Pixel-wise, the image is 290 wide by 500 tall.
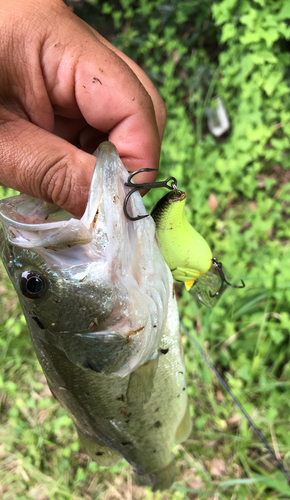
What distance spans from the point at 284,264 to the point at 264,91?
1611mm

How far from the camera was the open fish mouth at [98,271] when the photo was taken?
0.95 meters

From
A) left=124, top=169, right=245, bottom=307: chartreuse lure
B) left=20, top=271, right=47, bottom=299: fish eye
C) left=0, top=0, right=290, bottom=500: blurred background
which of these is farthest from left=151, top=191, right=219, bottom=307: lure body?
left=0, top=0, right=290, bottom=500: blurred background

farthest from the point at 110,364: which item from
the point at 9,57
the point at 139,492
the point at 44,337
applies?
the point at 139,492

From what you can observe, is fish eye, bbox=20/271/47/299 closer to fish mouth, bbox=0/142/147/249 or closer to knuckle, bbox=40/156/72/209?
fish mouth, bbox=0/142/147/249

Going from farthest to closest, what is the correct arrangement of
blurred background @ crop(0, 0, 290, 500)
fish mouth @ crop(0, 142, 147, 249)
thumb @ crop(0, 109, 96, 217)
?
blurred background @ crop(0, 0, 290, 500)
thumb @ crop(0, 109, 96, 217)
fish mouth @ crop(0, 142, 147, 249)

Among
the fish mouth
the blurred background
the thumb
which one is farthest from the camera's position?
the blurred background

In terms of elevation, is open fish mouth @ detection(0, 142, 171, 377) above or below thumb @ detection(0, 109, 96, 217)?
below

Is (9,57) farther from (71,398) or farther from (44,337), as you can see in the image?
(71,398)

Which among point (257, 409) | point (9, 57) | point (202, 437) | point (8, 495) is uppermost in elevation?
point (9, 57)

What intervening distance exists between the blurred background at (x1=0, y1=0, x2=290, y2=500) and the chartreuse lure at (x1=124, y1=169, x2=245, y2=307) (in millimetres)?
1151

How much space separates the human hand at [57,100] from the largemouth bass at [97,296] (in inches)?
5.4

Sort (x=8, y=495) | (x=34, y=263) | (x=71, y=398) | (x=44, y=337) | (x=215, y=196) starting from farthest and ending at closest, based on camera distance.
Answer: (x=215, y=196)
(x=8, y=495)
(x=71, y=398)
(x=44, y=337)
(x=34, y=263)

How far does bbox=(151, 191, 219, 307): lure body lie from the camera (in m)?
1.07

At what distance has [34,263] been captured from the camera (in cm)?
98
